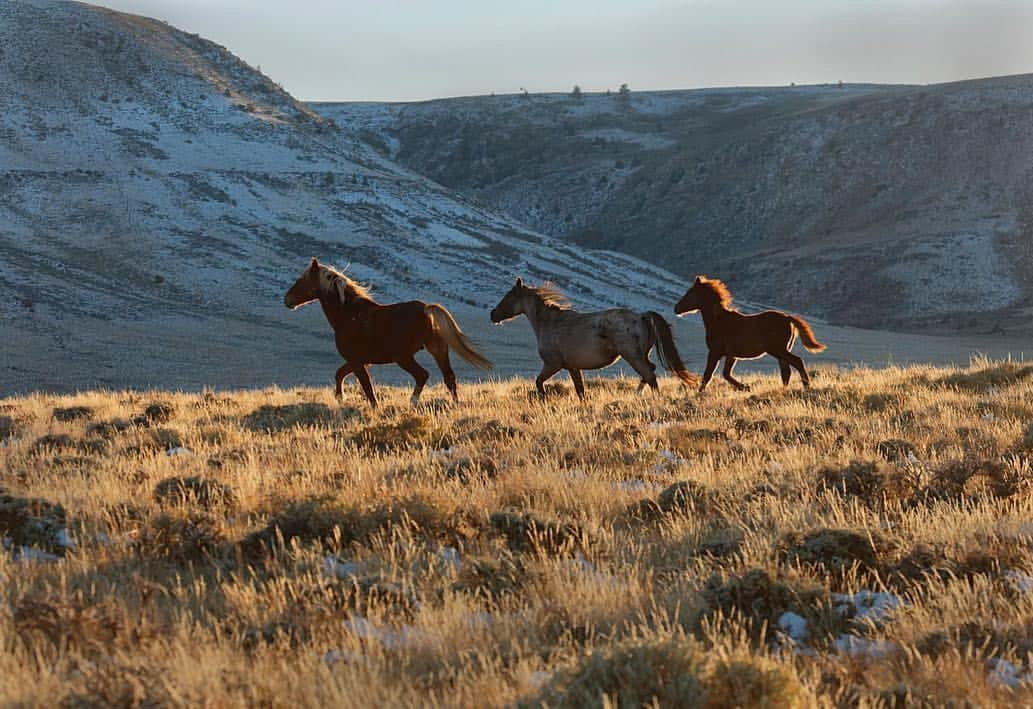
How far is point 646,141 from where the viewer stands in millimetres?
115375

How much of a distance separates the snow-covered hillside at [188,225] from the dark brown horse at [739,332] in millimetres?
15783

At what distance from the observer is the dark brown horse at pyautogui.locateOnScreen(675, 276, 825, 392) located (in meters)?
15.2

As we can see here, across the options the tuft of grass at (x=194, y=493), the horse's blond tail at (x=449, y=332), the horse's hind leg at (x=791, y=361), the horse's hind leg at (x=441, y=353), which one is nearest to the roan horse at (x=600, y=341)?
the horse's blond tail at (x=449, y=332)

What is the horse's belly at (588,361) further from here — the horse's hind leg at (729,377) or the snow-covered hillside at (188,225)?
the snow-covered hillside at (188,225)

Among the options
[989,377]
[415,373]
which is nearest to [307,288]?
[415,373]

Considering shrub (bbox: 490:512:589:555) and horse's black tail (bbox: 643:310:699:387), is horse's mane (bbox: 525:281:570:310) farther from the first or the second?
shrub (bbox: 490:512:589:555)

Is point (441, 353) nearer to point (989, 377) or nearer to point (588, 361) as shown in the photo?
point (588, 361)

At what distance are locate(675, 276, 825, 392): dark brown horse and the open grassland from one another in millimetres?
4970

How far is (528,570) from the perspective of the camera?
5.23m

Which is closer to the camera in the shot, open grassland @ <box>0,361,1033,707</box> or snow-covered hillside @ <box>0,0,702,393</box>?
open grassland @ <box>0,361,1033,707</box>

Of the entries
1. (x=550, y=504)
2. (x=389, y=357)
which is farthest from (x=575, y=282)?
(x=550, y=504)

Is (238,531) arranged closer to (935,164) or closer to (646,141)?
(935,164)

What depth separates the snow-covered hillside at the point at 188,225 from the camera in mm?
33625

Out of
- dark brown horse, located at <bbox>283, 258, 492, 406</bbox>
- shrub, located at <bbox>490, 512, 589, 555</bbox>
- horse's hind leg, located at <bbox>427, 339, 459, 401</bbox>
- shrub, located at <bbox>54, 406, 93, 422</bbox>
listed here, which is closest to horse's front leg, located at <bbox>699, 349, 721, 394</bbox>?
dark brown horse, located at <bbox>283, 258, 492, 406</bbox>
